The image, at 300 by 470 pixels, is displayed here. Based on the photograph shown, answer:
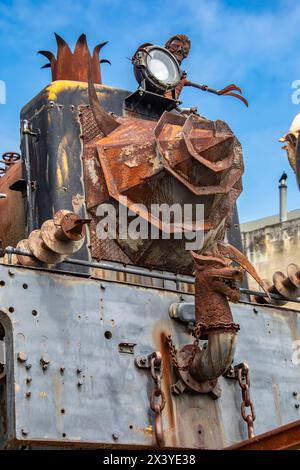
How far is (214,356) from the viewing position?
12.2 meters

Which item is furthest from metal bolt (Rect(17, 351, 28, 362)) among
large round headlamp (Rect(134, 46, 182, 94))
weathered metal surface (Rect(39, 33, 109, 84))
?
large round headlamp (Rect(134, 46, 182, 94))

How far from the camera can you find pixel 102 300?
1214cm

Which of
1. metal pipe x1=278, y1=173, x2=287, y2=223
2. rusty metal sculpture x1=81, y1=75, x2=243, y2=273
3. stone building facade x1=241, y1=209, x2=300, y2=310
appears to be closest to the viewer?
rusty metal sculpture x1=81, y1=75, x2=243, y2=273

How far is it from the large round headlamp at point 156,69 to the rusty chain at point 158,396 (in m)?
4.18

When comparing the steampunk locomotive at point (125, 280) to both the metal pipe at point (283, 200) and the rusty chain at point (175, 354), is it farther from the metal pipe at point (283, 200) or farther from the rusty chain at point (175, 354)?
the metal pipe at point (283, 200)

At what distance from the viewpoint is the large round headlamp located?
14430 millimetres

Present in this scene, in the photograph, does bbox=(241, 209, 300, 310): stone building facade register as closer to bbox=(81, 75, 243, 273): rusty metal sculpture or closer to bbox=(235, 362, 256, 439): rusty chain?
bbox=(81, 75, 243, 273): rusty metal sculpture

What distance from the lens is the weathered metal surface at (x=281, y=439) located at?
885 centimetres

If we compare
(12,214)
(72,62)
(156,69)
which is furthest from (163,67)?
(12,214)

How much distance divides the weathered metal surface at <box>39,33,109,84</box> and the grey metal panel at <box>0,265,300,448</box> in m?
3.38

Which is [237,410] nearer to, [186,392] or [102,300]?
[186,392]

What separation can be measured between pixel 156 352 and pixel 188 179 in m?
2.33

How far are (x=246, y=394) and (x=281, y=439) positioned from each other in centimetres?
392
